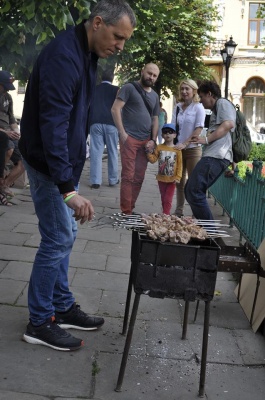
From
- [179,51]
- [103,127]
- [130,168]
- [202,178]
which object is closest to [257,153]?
[103,127]

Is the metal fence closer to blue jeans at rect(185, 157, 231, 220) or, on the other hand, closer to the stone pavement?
blue jeans at rect(185, 157, 231, 220)

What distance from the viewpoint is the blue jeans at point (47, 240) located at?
3.71 m

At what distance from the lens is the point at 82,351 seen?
387 centimetres

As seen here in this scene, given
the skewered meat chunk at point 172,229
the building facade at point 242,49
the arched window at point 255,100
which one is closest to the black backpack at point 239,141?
the skewered meat chunk at point 172,229

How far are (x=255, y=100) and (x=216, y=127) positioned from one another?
121ft

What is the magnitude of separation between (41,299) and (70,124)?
1108mm

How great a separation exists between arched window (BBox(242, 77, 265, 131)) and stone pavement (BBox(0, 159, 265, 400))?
3758 centimetres

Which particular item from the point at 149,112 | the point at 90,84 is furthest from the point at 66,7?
the point at 90,84

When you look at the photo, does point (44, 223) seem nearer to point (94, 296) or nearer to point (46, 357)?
point (46, 357)

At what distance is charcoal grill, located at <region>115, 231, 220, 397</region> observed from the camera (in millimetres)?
3416

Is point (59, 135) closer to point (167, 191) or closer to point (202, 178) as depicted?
point (202, 178)

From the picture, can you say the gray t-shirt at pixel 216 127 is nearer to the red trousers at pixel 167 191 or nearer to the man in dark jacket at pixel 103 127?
the red trousers at pixel 167 191

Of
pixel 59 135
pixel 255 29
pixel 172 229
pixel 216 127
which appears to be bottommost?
pixel 172 229

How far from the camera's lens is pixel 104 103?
36.1 feet
